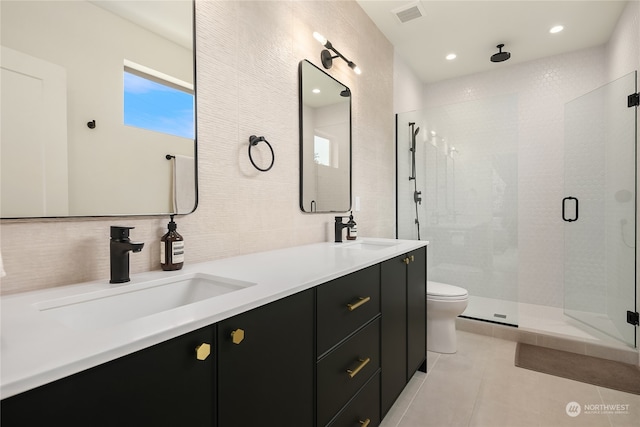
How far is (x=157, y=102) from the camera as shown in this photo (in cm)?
122

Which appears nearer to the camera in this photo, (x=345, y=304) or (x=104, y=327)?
(x=104, y=327)

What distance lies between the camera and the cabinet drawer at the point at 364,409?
4.18ft

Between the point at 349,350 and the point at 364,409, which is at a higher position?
the point at 349,350

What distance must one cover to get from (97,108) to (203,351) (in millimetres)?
867

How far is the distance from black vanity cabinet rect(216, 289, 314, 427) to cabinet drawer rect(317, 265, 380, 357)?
2.6 inches

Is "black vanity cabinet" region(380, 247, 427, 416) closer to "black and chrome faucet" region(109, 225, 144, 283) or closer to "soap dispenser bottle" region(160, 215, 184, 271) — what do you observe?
"soap dispenser bottle" region(160, 215, 184, 271)

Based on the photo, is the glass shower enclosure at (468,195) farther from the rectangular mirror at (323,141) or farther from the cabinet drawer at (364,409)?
the cabinet drawer at (364,409)

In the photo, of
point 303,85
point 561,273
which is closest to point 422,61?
point 303,85

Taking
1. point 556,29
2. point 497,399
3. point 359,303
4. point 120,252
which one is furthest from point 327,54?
point 497,399

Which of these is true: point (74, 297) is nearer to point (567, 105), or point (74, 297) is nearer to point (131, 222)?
point (131, 222)

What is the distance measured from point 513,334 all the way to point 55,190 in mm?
3216

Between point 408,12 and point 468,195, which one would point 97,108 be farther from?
point 468,195

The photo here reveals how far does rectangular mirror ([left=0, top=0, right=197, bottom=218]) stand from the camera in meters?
0.90

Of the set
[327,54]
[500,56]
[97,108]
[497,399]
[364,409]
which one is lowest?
[497,399]
